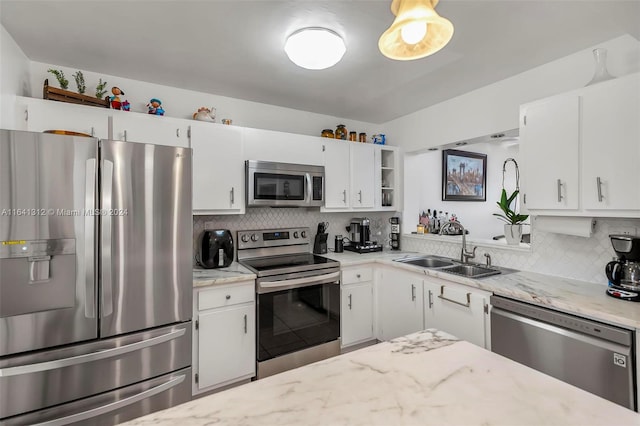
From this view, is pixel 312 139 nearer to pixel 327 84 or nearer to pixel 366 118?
pixel 327 84

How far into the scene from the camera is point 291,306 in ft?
7.91

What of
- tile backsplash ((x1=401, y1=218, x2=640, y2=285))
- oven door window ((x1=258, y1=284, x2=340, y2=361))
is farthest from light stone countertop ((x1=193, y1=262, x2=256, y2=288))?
tile backsplash ((x1=401, y1=218, x2=640, y2=285))

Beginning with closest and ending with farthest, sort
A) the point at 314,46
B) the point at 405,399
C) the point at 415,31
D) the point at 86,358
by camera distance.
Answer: the point at 405,399 < the point at 415,31 < the point at 86,358 < the point at 314,46

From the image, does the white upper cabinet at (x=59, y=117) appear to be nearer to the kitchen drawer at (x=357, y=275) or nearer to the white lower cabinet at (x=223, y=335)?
the white lower cabinet at (x=223, y=335)

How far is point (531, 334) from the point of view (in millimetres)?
1704

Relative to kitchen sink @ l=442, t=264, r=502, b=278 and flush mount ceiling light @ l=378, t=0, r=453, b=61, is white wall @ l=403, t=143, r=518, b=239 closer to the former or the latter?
kitchen sink @ l=442, t=264, r=502, b=278

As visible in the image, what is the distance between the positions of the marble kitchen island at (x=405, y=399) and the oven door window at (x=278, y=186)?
1909mm

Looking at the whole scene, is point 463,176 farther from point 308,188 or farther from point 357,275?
point 308,188

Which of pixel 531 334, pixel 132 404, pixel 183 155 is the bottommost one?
pixel 132 404

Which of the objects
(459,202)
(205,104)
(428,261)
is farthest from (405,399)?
(459,202)

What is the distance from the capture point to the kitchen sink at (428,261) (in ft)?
9.36

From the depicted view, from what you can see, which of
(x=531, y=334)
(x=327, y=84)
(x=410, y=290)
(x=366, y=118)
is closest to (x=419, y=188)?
(x=366, y=118)

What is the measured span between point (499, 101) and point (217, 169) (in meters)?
2.43

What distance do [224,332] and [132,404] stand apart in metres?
0.66
